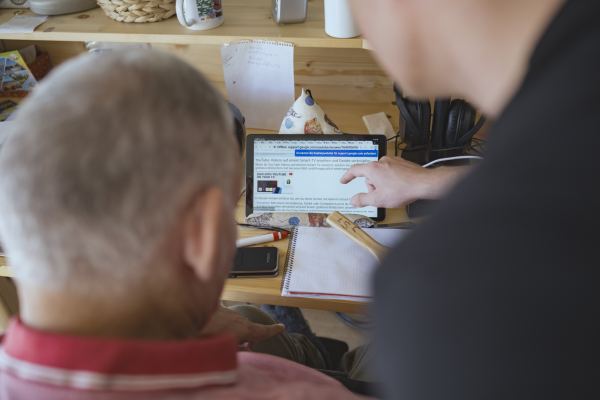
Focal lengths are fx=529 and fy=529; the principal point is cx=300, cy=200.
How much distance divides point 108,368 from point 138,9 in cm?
96

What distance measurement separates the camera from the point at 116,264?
1.69ft

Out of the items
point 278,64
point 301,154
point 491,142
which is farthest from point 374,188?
point 491,142

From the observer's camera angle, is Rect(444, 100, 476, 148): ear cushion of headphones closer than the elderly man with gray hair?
No

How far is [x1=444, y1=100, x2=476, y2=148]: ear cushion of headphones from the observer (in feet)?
4.00

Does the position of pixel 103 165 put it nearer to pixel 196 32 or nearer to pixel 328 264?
pixel 328 264

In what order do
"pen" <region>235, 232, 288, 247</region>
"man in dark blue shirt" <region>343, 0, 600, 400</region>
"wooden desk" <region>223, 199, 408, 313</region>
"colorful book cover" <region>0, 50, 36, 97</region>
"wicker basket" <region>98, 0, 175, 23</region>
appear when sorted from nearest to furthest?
"man in dark blue shirt" <region>343, 0, 600, 400</region> < "wooden desk" <region>223, 199, 408, 313</region> < "pen" <region>235, 232, 288, 247</region> < "wicker basket" <region>98, 0, 175, 23</region> < "colorful book cover" <region>0, 50, 36, 97</region>

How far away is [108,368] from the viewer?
51 cm

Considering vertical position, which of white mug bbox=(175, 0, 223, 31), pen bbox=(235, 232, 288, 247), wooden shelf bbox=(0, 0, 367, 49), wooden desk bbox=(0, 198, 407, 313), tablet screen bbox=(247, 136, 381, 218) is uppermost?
white mug bbox=(175, 0, 223, 31)

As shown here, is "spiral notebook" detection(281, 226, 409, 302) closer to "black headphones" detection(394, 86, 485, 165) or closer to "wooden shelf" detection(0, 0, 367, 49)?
"black headphones" detection(394, 86, 485, 165)

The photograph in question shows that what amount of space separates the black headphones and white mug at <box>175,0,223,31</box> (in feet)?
1.52

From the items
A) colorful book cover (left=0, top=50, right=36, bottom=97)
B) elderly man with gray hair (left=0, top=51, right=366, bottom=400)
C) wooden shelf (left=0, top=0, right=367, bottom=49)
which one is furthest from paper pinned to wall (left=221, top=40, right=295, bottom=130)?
elderly man with gray hair (left=0, top=51, right=366, bottom=400)

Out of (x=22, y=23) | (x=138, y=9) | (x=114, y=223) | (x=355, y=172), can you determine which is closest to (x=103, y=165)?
(x=114, y=223)

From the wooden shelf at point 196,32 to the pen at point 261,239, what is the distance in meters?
0.45

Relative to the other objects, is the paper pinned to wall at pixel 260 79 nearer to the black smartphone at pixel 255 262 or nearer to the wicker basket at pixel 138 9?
the wicker basket at pixel 138 9
